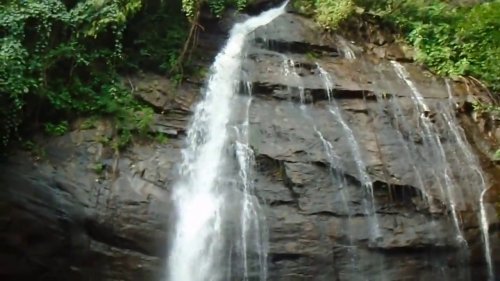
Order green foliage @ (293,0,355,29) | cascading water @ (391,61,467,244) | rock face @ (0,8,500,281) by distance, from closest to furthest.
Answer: rock face @ (0,8,500,281)
cascading water @ (391,61,467,244)
green foliage @ (293,0,355,29)

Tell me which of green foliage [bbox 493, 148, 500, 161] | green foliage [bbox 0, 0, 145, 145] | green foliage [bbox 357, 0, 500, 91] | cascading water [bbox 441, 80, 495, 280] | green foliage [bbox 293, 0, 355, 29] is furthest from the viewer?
green foliage [bbox 293, 0, 355, 29]

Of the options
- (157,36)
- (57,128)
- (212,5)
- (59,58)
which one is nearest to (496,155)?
(212,5)

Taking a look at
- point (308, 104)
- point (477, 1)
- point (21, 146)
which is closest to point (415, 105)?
point (308, 104)

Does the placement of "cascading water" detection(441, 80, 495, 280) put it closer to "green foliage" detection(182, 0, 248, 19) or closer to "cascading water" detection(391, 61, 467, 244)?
"cascading water" detection(391, 61, 467, 244)

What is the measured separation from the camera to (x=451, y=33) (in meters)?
9.59

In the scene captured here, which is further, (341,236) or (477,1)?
(477,1)

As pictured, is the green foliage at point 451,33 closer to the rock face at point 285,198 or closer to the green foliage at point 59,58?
the rock face at point 285,198

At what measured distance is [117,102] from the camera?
7.39 metres

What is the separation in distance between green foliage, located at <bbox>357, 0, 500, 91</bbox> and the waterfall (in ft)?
11.3

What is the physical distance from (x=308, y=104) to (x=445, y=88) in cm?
232

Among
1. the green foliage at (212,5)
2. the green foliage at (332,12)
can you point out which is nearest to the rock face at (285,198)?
the green foliage at (212,5)

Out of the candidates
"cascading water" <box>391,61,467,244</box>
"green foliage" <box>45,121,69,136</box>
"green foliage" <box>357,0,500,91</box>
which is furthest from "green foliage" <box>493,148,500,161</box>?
"green foliage" <box>45,121,69,136</box>

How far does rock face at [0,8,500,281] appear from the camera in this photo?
6.27 m

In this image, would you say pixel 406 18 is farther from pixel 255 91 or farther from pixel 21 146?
pixel 21 146
